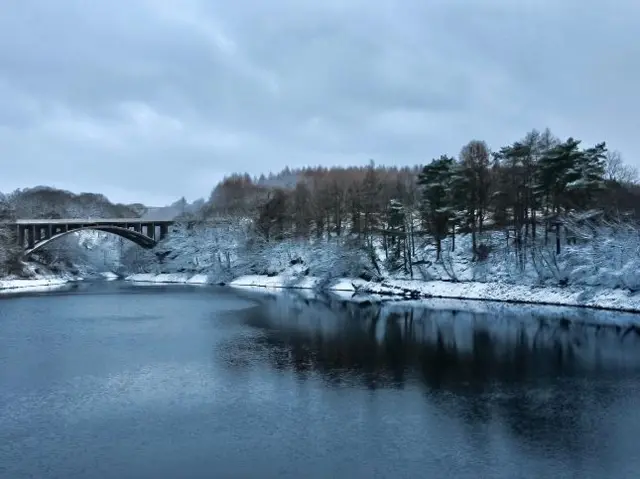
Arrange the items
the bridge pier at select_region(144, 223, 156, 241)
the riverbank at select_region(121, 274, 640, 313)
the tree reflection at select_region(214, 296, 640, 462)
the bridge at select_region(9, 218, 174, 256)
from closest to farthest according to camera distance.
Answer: the tree reflection at select_region(214, 296, 640, 462) → the riverbank at select_region(121, 274, 640, 313) → the bridge at select_region(9, 218, 174, 256) → the bridge pier at select_region(144, 223, 156, 241)

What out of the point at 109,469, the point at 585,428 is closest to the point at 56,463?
the point at 109,469

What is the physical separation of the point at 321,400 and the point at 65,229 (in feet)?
277

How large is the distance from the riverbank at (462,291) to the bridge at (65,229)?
27.2 metres

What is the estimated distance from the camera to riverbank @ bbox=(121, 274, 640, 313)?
44875 mm

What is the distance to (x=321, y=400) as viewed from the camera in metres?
21.3

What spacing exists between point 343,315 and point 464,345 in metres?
15.7

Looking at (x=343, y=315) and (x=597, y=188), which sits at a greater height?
(x=597, y=188)

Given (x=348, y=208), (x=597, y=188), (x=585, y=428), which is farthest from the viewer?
(x=348, y=208)

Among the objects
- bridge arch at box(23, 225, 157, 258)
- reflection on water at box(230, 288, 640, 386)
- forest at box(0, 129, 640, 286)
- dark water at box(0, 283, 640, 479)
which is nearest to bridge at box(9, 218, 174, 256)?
bridge arch at box(23, 225, 157, 258)

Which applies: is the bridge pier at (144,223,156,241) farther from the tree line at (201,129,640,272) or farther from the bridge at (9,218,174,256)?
the tree line at (201,129,640,272)

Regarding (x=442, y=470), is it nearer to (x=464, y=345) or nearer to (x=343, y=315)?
(x=464, y=345)

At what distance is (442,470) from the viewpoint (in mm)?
14789

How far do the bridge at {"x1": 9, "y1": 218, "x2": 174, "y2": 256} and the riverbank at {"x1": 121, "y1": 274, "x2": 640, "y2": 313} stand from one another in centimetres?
2724

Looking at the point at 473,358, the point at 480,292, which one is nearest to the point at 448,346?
the point at 473,358
